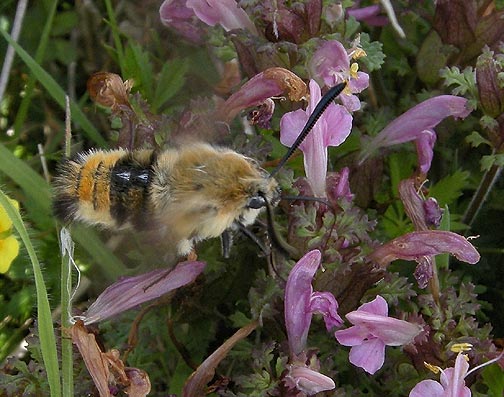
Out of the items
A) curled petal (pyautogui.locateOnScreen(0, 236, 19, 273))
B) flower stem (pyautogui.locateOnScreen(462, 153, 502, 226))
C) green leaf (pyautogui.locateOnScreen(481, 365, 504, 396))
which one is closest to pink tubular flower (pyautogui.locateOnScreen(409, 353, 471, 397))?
green leaf (pyautogui.locateOnScreen(481, 365, 504, 396))

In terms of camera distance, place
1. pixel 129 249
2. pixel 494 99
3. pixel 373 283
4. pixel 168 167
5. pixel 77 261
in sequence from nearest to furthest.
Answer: pixel 168 167, pixel 373 283, pixel 494 99, pixel 129 249, pixel 77 261

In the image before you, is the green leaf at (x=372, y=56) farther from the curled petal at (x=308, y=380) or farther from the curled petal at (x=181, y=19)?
the curled petal at (x=308, y=380)

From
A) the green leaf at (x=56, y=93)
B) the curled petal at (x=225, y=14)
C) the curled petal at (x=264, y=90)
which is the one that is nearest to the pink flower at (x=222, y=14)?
the curled petal at (x=225, y=14)

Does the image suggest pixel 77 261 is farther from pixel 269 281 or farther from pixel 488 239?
pixel 488 239

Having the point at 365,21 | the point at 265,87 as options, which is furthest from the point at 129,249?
the point at 365,21

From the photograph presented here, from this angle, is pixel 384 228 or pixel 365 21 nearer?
pixel 384 228

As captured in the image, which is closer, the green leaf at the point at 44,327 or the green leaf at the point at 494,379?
the green leaf at the point at 44,327

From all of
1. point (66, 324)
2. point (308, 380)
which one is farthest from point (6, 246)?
point (308, 380)

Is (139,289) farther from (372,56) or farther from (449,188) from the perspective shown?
(449,188)
